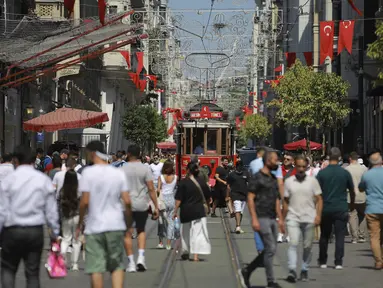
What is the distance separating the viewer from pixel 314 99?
189ft

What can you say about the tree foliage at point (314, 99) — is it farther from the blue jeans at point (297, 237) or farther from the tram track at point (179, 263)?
the blue jeans at point (297, 237)

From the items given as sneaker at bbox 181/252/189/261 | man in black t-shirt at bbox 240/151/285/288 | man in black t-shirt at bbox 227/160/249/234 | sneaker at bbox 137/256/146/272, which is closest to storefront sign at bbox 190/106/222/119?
man in black t-shirt at bbox 227/160/249/234

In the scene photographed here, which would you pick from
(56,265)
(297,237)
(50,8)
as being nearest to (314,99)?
(50,8)

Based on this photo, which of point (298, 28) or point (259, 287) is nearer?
point (259, 287)

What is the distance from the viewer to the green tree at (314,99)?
56.7 metres

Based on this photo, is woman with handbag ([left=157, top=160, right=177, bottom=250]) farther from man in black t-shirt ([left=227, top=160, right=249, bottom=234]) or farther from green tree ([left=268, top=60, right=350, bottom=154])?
green tree ([left=268, top=60, right=350, bottom=154])

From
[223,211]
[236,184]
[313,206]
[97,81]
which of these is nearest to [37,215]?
[313,206]

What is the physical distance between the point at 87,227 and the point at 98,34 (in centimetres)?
2119

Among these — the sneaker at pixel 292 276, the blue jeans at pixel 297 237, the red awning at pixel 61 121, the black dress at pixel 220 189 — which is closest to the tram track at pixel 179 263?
the sneaker at pixel 292 276

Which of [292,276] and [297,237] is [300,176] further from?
[292,276]

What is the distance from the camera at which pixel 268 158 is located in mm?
13695

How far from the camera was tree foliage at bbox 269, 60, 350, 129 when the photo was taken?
56.7 metres

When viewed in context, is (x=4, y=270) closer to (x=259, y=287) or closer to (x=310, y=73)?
(x=259, y=287)

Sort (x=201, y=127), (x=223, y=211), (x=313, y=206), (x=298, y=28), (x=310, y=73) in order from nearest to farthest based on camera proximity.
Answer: (x=313, y=206), (x=223, y=211), (x=201, y=127), (x=310, y=73), (x=298, y=28)
